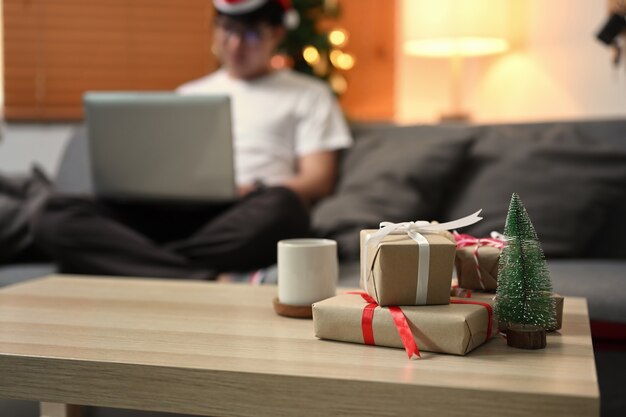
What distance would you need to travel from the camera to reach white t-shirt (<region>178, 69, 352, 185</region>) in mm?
2381

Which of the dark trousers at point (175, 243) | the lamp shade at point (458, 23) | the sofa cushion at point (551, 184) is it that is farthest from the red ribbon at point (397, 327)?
the lamp shade at point (458, 23)

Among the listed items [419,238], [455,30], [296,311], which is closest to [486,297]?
[419,238]

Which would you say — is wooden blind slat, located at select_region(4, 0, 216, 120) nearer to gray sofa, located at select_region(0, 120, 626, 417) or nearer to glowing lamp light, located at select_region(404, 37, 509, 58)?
glowing lamp light, located at select_region(404, 37, 509, 58)

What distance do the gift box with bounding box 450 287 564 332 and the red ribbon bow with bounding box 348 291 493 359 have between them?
0.04 m

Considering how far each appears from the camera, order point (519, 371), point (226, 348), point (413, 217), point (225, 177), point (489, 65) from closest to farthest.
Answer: point (519, 371) < point (226, 348) < point (225, 177) < point (413, 217) < point (489, 65)

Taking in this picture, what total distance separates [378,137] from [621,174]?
720 millimetres

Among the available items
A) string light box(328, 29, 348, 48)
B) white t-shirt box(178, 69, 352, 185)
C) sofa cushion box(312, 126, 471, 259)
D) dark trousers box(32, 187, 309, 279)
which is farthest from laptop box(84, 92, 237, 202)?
string light box(328, 29, 348, 48)

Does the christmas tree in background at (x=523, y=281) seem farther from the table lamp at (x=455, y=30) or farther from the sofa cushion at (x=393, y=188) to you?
the table lamp at (x=455, y=30)

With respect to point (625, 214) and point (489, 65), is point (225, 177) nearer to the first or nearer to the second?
point (625, 214)

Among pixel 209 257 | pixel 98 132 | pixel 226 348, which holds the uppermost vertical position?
pixel 98 132

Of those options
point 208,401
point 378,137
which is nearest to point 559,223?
point 378,137

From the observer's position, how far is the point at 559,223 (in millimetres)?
1896

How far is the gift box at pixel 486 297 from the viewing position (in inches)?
40.4

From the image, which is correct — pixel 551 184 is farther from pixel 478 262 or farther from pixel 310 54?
pixel 310 54
